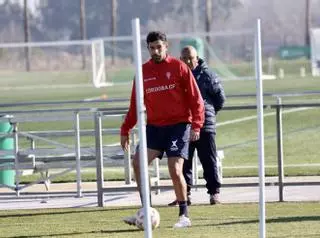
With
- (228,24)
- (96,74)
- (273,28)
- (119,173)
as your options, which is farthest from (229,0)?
(119,173)

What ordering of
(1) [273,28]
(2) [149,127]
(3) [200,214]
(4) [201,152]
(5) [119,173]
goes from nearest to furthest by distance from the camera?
(2) [149,127] < (3) [200,214] < (4) [201,152] < (5) [119,173] < (1) [273,28]

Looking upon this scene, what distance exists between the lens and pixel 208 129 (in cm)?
1480

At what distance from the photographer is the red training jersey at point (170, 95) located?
12227 mm

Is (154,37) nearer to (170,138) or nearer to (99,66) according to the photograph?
(170,138)

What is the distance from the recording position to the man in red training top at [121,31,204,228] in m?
12.2

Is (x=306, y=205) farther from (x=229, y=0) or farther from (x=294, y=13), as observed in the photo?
(x=294, y=13)

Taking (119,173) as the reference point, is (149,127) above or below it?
above

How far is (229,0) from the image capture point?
12088 cm

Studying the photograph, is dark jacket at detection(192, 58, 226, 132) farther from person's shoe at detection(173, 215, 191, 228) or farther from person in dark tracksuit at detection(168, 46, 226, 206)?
person's shoe at detection(173, 215, 191, 228)

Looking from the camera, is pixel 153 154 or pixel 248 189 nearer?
pixel 153 154

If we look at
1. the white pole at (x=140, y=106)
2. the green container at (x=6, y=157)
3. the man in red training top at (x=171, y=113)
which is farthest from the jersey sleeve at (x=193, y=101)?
the green container at (x=6, y=157)

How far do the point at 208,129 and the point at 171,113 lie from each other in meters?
2.52

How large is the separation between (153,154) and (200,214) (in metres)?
1.44

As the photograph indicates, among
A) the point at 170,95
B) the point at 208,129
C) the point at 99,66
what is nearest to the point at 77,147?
the point at 208,129
